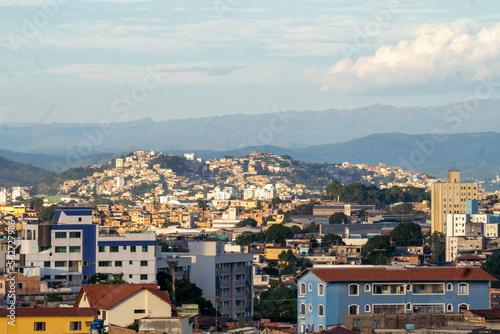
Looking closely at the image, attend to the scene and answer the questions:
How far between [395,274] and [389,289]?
403 millimetres

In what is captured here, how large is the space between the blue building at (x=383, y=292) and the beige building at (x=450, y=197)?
70838 millimetres

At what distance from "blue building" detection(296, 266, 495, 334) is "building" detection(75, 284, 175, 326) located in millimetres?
3616

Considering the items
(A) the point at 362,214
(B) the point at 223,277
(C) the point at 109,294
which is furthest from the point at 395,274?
(A) the point at 362,214

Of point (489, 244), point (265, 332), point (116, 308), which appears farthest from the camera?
point (489, 244)

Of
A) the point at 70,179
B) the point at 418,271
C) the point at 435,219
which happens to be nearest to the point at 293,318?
the point at 418,271

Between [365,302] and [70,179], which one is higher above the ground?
[70,179]

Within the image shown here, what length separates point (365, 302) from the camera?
23.6m

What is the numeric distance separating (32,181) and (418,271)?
156 metres

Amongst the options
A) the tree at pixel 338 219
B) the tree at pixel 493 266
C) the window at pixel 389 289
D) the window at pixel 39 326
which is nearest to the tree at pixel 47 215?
the tree at pixel 338 219

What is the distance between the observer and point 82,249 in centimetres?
3944

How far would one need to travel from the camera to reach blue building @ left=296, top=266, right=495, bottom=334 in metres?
23.5

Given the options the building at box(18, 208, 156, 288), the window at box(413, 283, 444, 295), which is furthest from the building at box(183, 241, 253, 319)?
the window at box(413, 283, 444, 295)

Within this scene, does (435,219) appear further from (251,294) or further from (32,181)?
(32,181)

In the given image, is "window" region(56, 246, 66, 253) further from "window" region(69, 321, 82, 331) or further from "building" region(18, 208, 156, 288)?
"window" region(69, 321, 82, 331)
